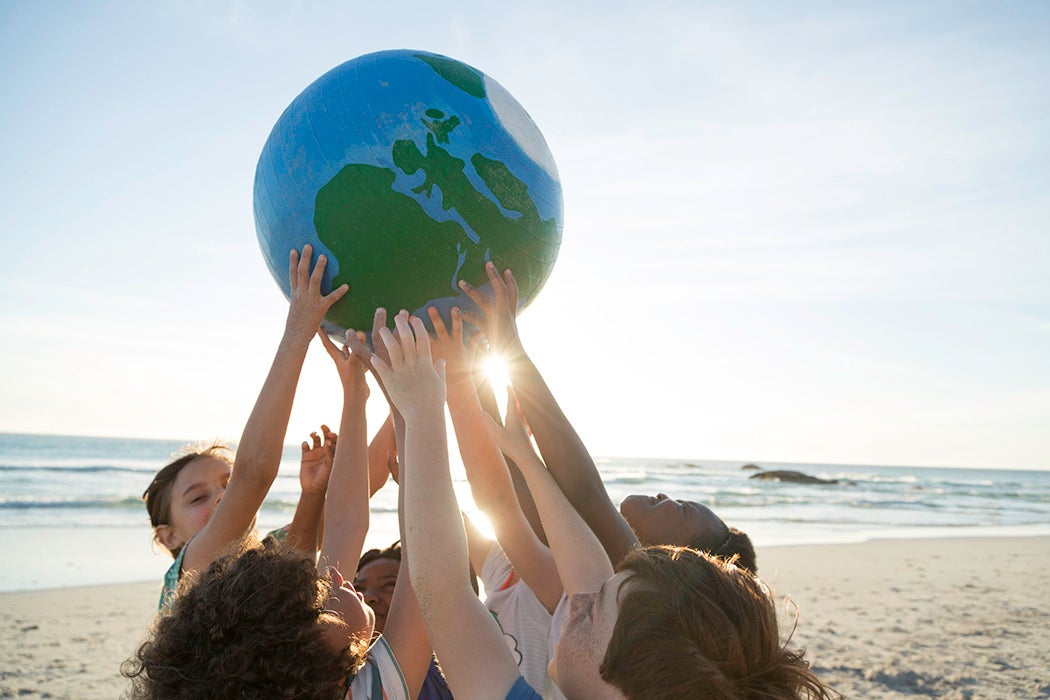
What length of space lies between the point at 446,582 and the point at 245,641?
468 millimetres

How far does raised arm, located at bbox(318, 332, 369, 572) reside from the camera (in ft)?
9.16

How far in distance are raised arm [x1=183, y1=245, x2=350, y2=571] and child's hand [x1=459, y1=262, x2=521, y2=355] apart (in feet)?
1.40

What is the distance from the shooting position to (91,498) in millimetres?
21203

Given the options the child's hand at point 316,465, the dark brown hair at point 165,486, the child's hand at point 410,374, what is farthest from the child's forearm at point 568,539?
the dark brown hair at point 165,486

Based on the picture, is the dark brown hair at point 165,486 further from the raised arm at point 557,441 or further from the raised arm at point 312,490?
the raised arm at point 557,441

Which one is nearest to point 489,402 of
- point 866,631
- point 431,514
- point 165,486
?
point 431,514

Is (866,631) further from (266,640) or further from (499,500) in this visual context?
(266,640)

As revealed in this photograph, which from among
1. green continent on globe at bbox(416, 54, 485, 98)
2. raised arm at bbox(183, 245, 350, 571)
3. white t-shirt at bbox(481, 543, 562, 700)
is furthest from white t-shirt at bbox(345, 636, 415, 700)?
green continent on globe at bbox(416, 54, 485, 98)

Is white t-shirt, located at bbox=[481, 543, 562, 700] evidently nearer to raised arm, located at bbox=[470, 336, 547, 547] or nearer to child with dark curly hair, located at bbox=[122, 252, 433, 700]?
raised arm, located at bbox=[470, 336, 547, 547]

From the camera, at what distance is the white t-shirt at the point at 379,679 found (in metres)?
2.10

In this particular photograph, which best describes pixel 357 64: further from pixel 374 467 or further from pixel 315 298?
pixel 374 467

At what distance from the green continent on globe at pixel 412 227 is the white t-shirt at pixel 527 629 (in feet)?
3.96

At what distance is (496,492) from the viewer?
2.75 metres

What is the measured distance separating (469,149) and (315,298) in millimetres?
679
